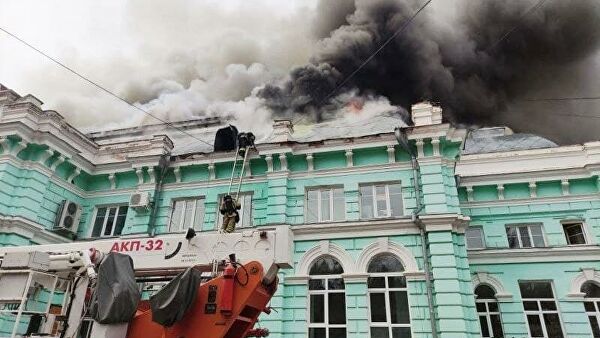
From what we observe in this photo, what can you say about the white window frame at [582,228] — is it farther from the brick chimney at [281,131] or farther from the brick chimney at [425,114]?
the brick chimney at [281,131]

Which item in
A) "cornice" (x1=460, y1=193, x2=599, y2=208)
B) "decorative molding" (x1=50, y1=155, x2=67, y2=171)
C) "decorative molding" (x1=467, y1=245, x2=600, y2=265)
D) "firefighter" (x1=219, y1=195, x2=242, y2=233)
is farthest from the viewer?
"cornice" (x1=460, y1=193, x2=599, y2=208)

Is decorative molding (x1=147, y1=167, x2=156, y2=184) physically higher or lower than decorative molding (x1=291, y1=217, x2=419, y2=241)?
higher

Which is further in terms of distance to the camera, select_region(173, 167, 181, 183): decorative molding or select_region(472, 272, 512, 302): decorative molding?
select_region(472, 272, 512, 302): decorative molding

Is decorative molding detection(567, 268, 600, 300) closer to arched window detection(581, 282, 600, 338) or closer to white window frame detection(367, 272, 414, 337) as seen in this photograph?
arched window detection(581, 282, 600, 338)

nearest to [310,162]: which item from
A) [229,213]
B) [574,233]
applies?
[229,213]

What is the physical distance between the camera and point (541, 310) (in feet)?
51.2

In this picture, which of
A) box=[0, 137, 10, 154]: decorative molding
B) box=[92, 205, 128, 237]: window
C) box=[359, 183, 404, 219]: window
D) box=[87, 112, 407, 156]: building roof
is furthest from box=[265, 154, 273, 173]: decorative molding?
box=[0, 137, 10, 154]: decorative molding

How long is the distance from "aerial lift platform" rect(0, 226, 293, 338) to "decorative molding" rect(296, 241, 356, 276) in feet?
22.9

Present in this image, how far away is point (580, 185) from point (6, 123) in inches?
867

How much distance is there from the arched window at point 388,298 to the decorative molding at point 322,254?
2.67 feet

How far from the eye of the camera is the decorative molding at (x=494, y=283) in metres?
16.0

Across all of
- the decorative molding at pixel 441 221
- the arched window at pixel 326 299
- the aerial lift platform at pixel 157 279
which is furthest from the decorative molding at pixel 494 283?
the aerial lift platform at pixel 157 279

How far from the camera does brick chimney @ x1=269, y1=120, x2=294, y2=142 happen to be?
15.2 metres

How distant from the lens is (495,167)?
20.9 meters
